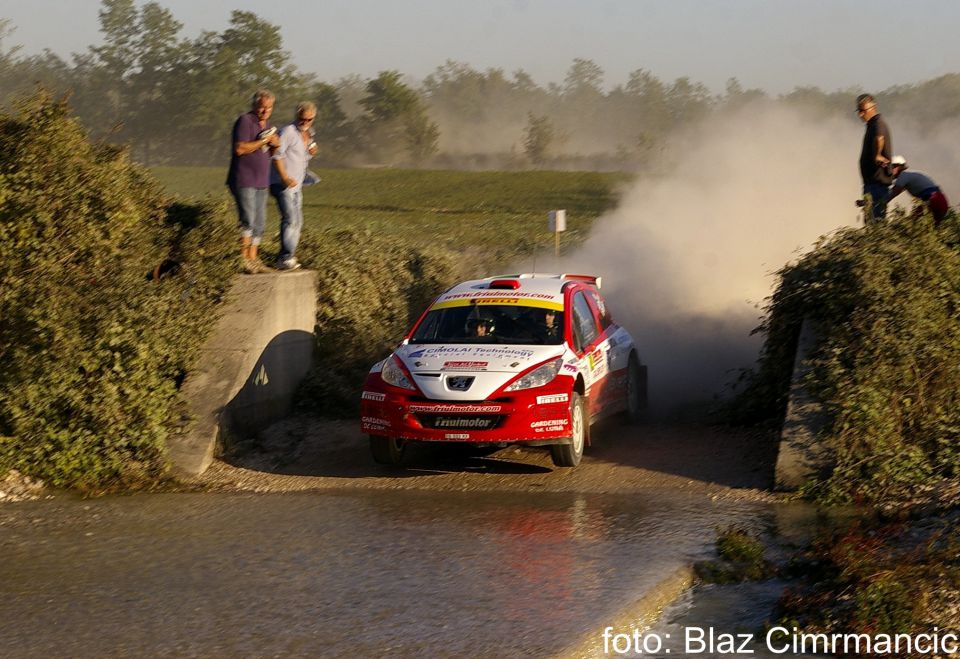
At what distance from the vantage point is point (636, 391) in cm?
1426

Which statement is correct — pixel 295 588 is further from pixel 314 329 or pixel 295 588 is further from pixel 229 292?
pixel 314 329

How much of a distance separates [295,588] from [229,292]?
6143mm

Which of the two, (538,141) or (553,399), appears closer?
(553,399)

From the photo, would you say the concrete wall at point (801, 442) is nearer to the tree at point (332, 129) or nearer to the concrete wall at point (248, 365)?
the concrete wall at point (248, 365)

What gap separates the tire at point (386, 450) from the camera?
1146 cm

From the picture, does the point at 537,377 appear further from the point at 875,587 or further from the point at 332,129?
the point at 332,129

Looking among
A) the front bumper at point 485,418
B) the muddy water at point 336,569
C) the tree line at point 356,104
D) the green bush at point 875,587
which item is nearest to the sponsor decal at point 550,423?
the front bumper at point 485,418

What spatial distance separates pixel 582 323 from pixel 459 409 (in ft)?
7.43

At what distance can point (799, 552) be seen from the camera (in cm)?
854

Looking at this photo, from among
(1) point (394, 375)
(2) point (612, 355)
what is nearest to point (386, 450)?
(1) point (394, 375)

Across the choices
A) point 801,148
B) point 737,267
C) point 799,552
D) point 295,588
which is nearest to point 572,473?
point 799,552

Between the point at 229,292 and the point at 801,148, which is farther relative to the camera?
the point at 801,148

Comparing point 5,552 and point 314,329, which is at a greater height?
point 314,329

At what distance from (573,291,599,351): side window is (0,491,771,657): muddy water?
216cm
